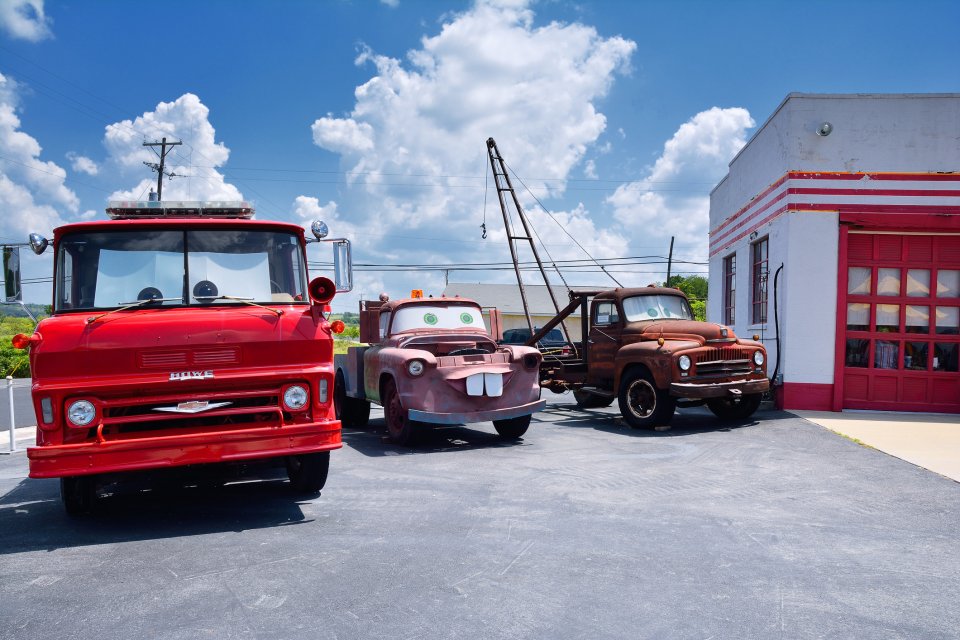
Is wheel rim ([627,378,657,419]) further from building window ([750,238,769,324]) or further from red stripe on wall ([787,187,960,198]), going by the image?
red stripe on wall ([787,187,960,198])

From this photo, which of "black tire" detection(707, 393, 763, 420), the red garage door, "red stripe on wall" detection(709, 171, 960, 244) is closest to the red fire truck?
"black tire" detection(707, 393, 763, 420)

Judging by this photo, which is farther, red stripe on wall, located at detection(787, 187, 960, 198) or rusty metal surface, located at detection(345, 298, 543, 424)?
red stripe on wall, located at detection(787, 187, 960, 198)

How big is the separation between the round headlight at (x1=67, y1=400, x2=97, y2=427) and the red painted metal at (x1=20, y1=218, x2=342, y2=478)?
1.3 inches

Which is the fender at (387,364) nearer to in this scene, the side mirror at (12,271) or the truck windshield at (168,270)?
the truck windshield at (168,270)

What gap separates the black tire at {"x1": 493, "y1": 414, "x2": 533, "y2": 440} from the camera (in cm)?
957

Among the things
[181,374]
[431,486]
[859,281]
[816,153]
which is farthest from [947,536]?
[816,153]

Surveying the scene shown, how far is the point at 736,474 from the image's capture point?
7.35 m

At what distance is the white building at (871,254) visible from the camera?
11.8 meters

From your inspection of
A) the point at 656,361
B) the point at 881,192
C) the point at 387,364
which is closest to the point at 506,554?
the point at 387,364

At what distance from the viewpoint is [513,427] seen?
31.7ft

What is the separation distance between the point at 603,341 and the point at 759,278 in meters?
4.41

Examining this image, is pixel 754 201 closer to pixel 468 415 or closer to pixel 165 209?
pixel 468 415

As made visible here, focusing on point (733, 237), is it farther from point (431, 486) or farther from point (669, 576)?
point (669, 576)

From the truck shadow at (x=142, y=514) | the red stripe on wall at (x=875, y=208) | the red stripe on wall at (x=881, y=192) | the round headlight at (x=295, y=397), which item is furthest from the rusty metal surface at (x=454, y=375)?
the red stripe on wall at (x=881, y=192)
